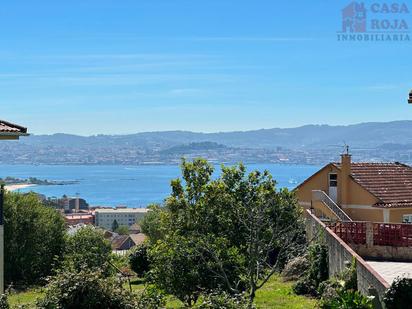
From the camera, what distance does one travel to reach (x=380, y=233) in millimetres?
22406

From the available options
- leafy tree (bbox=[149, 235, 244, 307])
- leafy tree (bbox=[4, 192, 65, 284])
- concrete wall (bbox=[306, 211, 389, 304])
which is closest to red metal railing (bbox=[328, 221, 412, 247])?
concrete wall (bbox=[306, 211, 389, 304])

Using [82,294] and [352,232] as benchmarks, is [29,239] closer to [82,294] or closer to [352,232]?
[352,232]

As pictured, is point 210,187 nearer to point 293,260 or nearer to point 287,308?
point 287,308

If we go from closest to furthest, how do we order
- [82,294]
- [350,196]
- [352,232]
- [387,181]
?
[82,294]
[352,232]
[350,196]
[387,181]

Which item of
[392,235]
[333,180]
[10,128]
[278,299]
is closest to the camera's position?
[10,128]

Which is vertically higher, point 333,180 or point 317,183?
point 333,180

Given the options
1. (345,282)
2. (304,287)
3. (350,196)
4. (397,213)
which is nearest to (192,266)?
(345,282)

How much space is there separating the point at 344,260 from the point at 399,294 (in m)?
6.36

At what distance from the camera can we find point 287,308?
19.1 metres

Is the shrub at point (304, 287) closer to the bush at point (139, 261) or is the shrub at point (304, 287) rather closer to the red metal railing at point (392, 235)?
the red metal railing at point (392, 235)

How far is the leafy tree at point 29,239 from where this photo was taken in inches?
1367

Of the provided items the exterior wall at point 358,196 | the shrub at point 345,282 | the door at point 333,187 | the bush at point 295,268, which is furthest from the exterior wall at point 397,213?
the shrub at point 345,282

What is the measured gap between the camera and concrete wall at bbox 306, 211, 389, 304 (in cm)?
1384

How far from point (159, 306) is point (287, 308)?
7.92 meters
